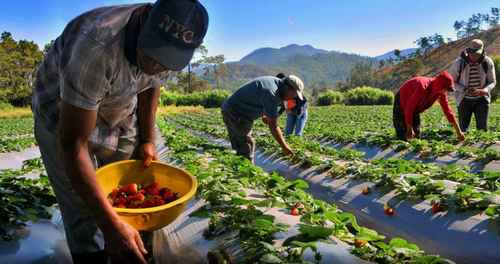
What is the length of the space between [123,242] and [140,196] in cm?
64

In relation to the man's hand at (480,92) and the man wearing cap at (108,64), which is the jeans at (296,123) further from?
the man wearing cap at (108,64)

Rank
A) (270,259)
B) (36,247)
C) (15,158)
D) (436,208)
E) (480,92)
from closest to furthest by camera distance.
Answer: (270,259) → (36,247) → (436,208) → (480,92) → (15,158)

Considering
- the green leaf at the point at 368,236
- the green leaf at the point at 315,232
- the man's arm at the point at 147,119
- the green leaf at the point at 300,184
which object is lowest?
the green leaf at the point at 368,236

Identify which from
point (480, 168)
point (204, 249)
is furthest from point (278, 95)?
point (204, 249)

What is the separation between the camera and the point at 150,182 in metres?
3.19

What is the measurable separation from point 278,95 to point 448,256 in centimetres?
334

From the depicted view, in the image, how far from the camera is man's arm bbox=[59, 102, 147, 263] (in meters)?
2.09

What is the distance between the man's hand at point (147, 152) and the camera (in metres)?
3.14

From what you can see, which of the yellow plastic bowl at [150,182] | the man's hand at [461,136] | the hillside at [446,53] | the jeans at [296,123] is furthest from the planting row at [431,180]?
the hillside at [446,53]

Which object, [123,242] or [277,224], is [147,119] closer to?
[277,224]

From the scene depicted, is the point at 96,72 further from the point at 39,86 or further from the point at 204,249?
the point at 204,249

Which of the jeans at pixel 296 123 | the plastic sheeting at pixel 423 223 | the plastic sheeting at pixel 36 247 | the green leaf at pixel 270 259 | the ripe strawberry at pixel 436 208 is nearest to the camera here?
the green leaf at pixel 270 259

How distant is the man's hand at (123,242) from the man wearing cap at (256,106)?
431cm

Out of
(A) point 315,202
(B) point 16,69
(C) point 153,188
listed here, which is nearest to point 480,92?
(A) point 315,202
